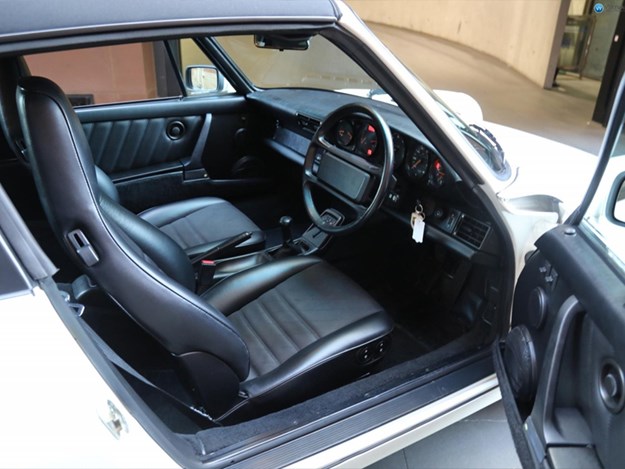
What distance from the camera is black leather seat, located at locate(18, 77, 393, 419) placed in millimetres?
1029

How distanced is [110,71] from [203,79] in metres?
1.28

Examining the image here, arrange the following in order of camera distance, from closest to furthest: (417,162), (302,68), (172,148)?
(417,162) < (172,148) < (302,68)

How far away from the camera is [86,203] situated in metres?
1.04

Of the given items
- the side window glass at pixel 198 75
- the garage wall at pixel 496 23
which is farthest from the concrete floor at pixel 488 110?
the side window glass at pixel 198 75

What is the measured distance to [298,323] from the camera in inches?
67.1

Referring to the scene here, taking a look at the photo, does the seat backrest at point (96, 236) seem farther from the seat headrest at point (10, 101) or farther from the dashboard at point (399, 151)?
the dashboard at point (399, 151)

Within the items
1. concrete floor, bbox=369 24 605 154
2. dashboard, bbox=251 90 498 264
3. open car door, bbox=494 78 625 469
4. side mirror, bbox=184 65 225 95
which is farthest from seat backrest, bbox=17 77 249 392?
concrete floor, bbox=369 24 605 154

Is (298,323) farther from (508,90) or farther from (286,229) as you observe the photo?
(508,90)

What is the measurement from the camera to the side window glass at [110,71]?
345 centimetres

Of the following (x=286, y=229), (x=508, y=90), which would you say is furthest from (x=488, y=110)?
(x=286, y=229)

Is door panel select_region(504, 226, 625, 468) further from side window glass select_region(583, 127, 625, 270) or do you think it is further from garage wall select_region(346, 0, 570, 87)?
garage wall select_region(346, 0, 570, 87)

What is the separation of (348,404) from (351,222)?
74 centimetres

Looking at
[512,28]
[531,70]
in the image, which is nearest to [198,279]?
[531,70]

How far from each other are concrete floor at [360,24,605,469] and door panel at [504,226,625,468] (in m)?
0.59
